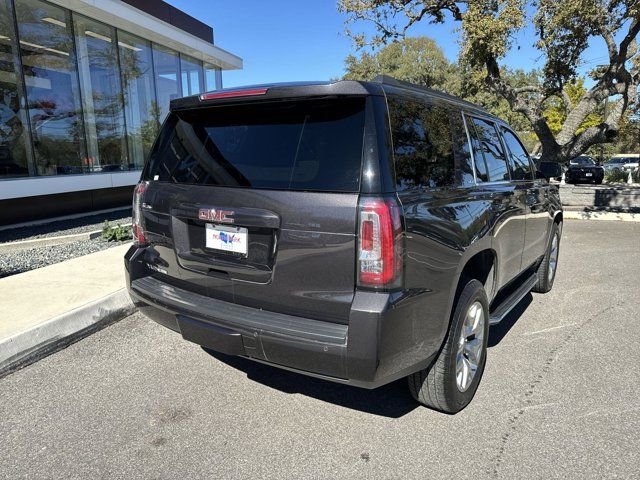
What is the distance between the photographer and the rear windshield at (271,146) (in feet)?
7.82

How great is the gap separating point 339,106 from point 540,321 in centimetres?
333

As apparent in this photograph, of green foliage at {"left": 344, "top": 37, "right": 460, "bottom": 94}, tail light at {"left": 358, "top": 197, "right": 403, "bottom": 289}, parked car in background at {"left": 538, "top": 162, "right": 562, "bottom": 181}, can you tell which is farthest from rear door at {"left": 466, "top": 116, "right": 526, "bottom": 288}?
green foliage at {"left": 344, "top": 37, "right": 460, "bottom": 94}

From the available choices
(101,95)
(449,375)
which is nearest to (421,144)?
(449,375)

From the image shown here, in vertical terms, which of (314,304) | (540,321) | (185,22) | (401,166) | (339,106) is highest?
(185,22)

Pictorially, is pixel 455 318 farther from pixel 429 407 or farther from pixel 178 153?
pixel 178 153

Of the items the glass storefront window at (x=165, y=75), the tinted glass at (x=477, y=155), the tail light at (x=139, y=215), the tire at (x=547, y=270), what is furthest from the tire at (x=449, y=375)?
the glass storefront window at (x=165, y=75)

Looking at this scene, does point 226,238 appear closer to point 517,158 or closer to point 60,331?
point 60,331

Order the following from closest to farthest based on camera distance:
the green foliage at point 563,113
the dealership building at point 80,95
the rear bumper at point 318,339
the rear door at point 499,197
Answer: the rear bumper at point 318,339 < the rear door at point 499,197 < the dealership building at point 80,95 < the green foliage at point 563,113

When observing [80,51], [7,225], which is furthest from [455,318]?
[80,51]

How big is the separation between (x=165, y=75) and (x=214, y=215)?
13338 mm

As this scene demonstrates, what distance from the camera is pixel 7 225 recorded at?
8688 mm

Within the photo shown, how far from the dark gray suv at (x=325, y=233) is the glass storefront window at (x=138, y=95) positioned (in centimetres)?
1076

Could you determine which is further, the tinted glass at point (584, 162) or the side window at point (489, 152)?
the tinted glass at point (584, 162)

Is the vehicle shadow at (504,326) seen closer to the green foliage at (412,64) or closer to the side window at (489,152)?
the side window at (489,152)
